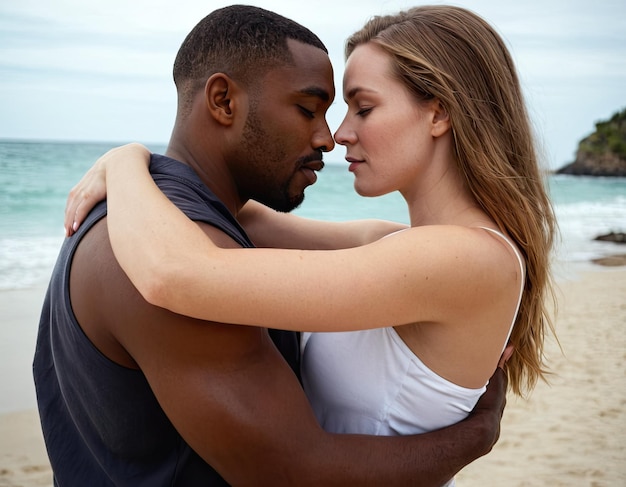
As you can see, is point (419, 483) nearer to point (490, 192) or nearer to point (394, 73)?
point (490, 192)

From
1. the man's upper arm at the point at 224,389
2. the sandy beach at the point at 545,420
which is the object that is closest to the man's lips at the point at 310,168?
the man's upper arm at the point at 224,389

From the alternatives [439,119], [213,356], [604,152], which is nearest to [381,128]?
[439,119]

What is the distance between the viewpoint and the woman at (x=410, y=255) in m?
1.73

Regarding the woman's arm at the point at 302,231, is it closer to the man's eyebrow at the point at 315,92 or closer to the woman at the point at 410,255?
the woman at the point at 410,255

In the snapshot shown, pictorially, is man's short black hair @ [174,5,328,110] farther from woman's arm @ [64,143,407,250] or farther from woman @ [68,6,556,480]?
woman's arm @ [64,143,407,250]

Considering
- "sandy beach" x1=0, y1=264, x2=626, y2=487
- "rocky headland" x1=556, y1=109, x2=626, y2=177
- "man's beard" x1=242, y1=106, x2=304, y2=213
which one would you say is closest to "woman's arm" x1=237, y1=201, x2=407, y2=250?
"man's beard" x1=242, y1=106, x2=304, y2=213

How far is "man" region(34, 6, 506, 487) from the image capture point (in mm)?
1706

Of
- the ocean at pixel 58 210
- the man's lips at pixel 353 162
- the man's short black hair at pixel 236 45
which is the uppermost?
the man's short black hair at pixel 236 45

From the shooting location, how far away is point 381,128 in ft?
7.72

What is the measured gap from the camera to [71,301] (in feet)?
6.05

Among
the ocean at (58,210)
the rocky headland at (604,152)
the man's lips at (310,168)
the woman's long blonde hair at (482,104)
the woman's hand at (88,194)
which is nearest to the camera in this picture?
the woman's hand at (88,194)

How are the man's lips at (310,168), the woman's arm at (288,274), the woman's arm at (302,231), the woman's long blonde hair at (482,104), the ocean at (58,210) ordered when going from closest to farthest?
the woman's arm at (288,274)
the woman's long blonde hair at (482,104)
the man's lips at (310,168)
the woman's arm at (302,231)
the ocean at (58,210)

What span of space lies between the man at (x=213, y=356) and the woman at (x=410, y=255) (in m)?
0.10

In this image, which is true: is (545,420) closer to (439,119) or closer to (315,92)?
(439,119)
